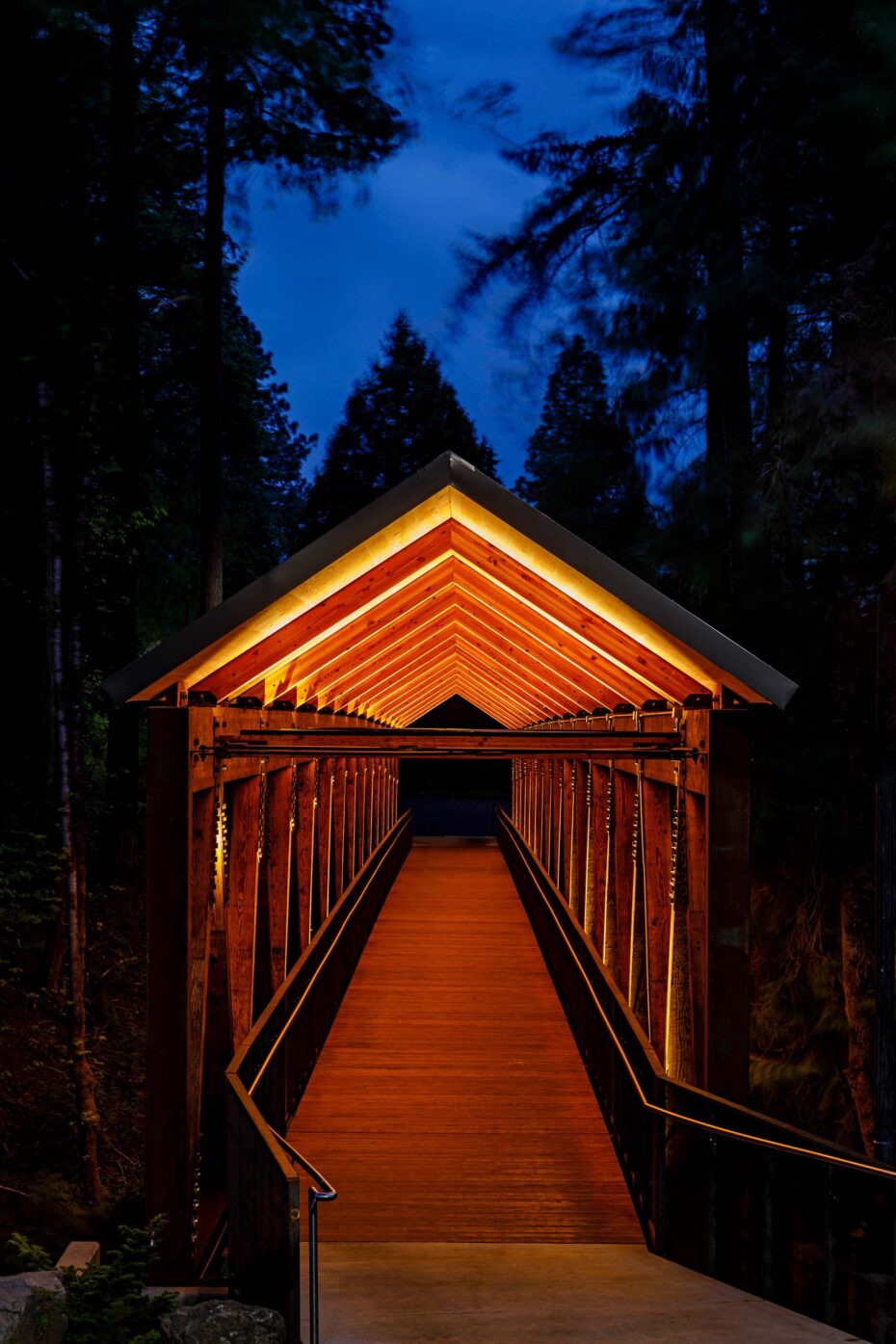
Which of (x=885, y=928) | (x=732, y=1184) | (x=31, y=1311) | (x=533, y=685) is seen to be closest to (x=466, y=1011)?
(x=885, y=928)

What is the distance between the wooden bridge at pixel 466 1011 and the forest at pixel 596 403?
4.44 ft

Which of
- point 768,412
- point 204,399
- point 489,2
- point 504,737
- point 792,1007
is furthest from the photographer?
point 489,2

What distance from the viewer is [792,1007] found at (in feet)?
45.2

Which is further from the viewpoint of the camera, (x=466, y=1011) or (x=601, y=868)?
(x=601, y=868)

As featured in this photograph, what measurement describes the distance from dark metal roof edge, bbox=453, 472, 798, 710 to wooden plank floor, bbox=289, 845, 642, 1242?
308 cm

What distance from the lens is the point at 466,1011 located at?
10.7m

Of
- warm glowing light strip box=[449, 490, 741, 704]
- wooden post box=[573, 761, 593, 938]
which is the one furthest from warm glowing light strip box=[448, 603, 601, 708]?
warm glowing light strip box=[449, 490, 741, 704]

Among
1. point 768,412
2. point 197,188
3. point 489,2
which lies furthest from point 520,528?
point 489,2

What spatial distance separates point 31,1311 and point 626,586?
4105mm

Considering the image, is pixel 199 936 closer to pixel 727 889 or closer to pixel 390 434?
pixel 727 889

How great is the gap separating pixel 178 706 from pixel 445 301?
12239 millimetres

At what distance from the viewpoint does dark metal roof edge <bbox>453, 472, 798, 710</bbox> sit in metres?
5.19

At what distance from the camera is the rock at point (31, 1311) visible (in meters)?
4.71

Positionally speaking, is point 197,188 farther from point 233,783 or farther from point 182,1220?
point 182,1220
